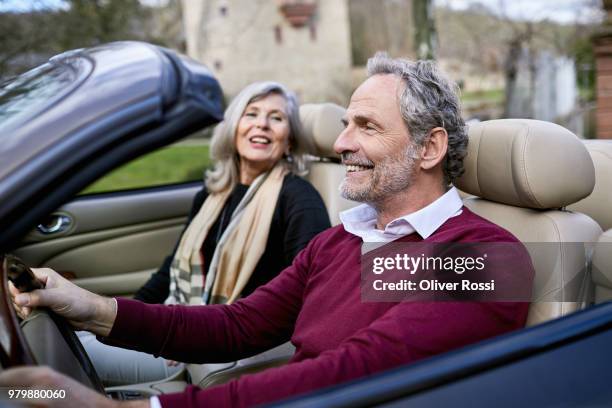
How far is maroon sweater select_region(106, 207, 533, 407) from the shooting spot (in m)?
1.37

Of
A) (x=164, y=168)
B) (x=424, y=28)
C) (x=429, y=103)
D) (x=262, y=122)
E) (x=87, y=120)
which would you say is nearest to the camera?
(x=87, y=120)

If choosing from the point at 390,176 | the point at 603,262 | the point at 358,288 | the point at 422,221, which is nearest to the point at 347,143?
the point at 390,176

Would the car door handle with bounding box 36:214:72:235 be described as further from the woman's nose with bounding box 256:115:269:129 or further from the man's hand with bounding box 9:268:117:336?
the man's hand with bounding box 9:268:117:336

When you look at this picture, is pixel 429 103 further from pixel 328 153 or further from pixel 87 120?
pixel 328 153

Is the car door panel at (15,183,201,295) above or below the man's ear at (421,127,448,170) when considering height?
below

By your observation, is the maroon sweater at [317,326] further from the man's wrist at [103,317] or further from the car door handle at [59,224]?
the car door handle at [59,224]

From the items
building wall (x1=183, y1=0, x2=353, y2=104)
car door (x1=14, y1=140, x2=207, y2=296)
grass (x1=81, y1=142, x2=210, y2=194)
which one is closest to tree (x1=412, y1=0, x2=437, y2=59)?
grass (x1=81, y1=142, x2=210, y2=194)

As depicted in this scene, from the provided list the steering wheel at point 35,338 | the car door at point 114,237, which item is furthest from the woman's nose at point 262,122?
the steering wheel at point 35,338

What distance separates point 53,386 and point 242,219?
5.48 feet

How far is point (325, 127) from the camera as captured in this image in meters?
3.14

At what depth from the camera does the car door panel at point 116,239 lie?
3.58 metres

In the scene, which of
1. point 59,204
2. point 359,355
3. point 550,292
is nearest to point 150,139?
point 59,204

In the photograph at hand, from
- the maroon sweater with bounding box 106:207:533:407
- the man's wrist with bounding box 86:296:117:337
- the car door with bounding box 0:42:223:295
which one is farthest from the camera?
the man's wrist with bounding box 86:296:117:337

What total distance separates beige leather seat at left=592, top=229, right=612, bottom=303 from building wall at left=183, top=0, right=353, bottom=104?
19.3 m
